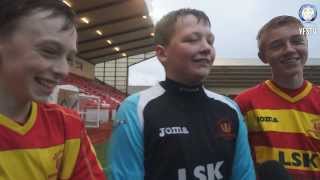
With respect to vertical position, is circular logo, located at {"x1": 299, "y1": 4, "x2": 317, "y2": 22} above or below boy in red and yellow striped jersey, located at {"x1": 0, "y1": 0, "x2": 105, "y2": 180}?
above

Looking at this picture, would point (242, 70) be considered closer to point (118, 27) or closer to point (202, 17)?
point (118, 27)

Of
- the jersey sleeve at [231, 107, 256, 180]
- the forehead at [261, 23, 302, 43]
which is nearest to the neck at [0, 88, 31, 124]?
the jersey sleeve at [231, 107, 256, 180]

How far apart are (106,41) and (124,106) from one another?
2838 centimetres

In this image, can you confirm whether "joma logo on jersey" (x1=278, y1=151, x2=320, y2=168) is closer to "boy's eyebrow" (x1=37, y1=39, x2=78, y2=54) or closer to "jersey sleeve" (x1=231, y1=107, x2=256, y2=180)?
"jersey sleeve" (x1=231, y1=107, x2=256, y2=180)

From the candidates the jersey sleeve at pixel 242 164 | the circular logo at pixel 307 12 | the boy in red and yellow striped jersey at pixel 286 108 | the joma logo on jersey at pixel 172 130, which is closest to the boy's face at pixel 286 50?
the boy in red and yellow striped jersey at pixel 286 108

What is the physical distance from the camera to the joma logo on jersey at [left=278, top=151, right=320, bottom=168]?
2.39 metres

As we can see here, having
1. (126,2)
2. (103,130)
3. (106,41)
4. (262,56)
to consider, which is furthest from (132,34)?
(262,56)

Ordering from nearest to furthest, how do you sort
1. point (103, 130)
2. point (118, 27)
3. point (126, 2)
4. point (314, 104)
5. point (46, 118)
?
1. point (46, 118)
2. point (314, 104)
3. point (103, 130)
4. point (126, 2)
5. point (118, 27)

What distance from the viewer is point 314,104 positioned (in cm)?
250

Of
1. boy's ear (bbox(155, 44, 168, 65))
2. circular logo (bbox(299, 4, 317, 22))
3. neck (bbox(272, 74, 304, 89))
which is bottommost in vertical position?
neck (bbox(272, 74, 304, 89))

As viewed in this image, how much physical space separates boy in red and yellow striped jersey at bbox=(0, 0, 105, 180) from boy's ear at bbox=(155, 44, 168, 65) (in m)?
0.78

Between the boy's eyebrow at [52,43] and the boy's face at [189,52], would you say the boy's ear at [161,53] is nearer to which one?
the boy's face at [189,52]

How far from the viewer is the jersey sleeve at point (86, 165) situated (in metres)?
1.64

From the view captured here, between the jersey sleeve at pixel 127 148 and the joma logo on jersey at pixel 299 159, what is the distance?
76 cm
